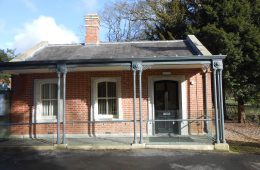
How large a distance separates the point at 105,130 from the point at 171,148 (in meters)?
3.79

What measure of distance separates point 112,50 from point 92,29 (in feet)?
7.76

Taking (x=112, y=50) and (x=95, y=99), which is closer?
(x=95, y=99)

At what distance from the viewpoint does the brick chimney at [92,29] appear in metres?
16.8

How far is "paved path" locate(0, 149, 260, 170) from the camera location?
9.01 metres

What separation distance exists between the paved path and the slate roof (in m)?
4.23

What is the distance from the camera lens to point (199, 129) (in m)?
14.2

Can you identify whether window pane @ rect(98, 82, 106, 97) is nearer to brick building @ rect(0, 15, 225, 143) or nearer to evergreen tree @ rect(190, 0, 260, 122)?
brick building @ rect(0, 15, 225, 143)

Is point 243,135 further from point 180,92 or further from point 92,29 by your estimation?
point 92,29

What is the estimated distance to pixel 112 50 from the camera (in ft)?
49.9

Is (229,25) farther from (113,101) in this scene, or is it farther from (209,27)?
(113,101)

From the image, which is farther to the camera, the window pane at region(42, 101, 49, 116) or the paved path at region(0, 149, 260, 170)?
the window pane at region(42, 101, 49, 116)

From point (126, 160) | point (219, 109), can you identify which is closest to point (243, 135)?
point (219, 109)

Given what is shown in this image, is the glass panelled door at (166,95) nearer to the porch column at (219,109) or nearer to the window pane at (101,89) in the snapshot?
the window pane at (101,89)

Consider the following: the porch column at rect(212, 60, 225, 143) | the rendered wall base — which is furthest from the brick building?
the rendered wall base
